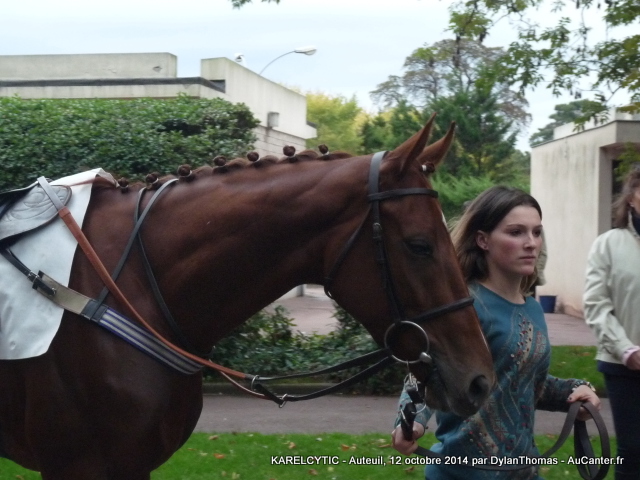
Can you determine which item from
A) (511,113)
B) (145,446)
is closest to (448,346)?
(145,446)

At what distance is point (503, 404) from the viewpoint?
306 centimetres

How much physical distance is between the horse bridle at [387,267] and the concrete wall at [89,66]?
48.2ft


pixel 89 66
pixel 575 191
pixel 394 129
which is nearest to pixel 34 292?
pixel 89 66

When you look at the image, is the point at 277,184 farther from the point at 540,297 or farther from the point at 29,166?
the point at 540,297

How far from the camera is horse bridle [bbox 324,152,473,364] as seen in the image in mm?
2688

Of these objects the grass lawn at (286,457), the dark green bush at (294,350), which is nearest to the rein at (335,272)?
the grass lawn at (286,457)

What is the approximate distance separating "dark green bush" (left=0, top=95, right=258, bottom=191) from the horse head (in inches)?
253

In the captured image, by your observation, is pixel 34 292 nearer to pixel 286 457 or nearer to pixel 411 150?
pixel 411 150

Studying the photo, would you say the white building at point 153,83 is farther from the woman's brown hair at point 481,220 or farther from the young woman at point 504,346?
the young woman at point 504,346

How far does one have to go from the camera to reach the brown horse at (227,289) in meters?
2.72

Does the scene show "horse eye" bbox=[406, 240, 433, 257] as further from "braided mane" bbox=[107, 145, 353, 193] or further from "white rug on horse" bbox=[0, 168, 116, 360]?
"white rug on horse" bbox=[0, 168, 116, 360]

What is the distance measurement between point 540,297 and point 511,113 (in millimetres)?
26155

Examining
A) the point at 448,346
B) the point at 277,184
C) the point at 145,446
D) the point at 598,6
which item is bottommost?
the point at 145,446

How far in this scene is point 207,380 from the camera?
369 inches
